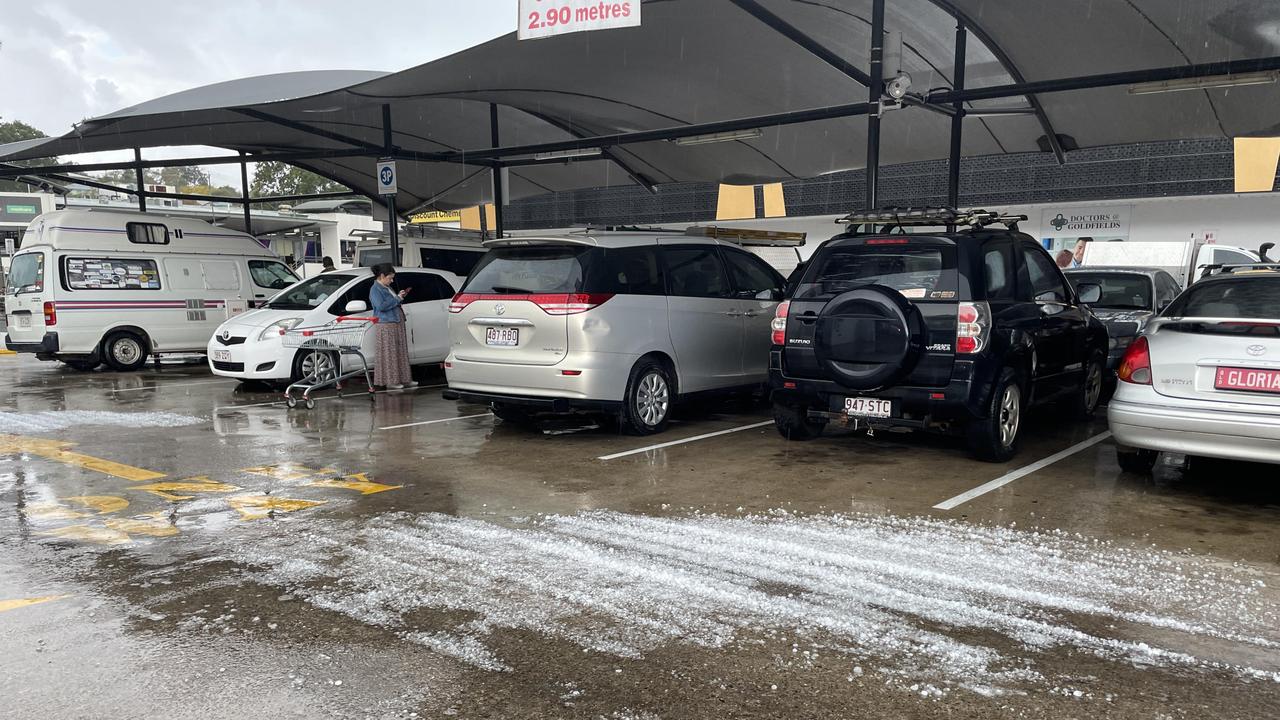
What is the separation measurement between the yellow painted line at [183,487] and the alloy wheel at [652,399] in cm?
330

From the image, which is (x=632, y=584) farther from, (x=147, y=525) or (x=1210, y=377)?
(x=1210, y=377)

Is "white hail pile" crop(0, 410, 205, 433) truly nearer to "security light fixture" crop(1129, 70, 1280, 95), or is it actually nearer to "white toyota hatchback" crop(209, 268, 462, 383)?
"white toyota hatchback" crop(209, 268, 462, 383)

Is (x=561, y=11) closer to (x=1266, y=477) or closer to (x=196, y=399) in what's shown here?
(x=196, y=399)

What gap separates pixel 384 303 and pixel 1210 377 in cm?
852

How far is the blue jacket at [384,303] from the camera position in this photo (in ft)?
34.8

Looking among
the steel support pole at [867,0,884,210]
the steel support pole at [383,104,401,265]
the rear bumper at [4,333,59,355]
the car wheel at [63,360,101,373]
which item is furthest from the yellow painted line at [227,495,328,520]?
the car wheel at [63,360,101,373]

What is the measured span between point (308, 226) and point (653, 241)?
25.5 metres

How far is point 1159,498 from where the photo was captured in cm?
562

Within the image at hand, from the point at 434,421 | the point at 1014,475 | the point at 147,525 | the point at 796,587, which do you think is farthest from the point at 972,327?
the point at 147,525

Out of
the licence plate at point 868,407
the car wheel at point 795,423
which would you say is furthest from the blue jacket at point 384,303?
the licence plate at point 868,407

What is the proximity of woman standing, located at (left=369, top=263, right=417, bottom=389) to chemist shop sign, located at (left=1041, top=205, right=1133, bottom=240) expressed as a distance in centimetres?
1906

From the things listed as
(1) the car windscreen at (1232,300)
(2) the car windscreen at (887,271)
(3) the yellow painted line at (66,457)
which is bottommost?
(3) the yellow painted line at (66,457)

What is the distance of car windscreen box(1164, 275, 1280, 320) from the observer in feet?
17.9

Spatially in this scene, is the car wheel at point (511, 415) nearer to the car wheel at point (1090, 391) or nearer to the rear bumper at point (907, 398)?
the rear bumper at point (907, 398)
